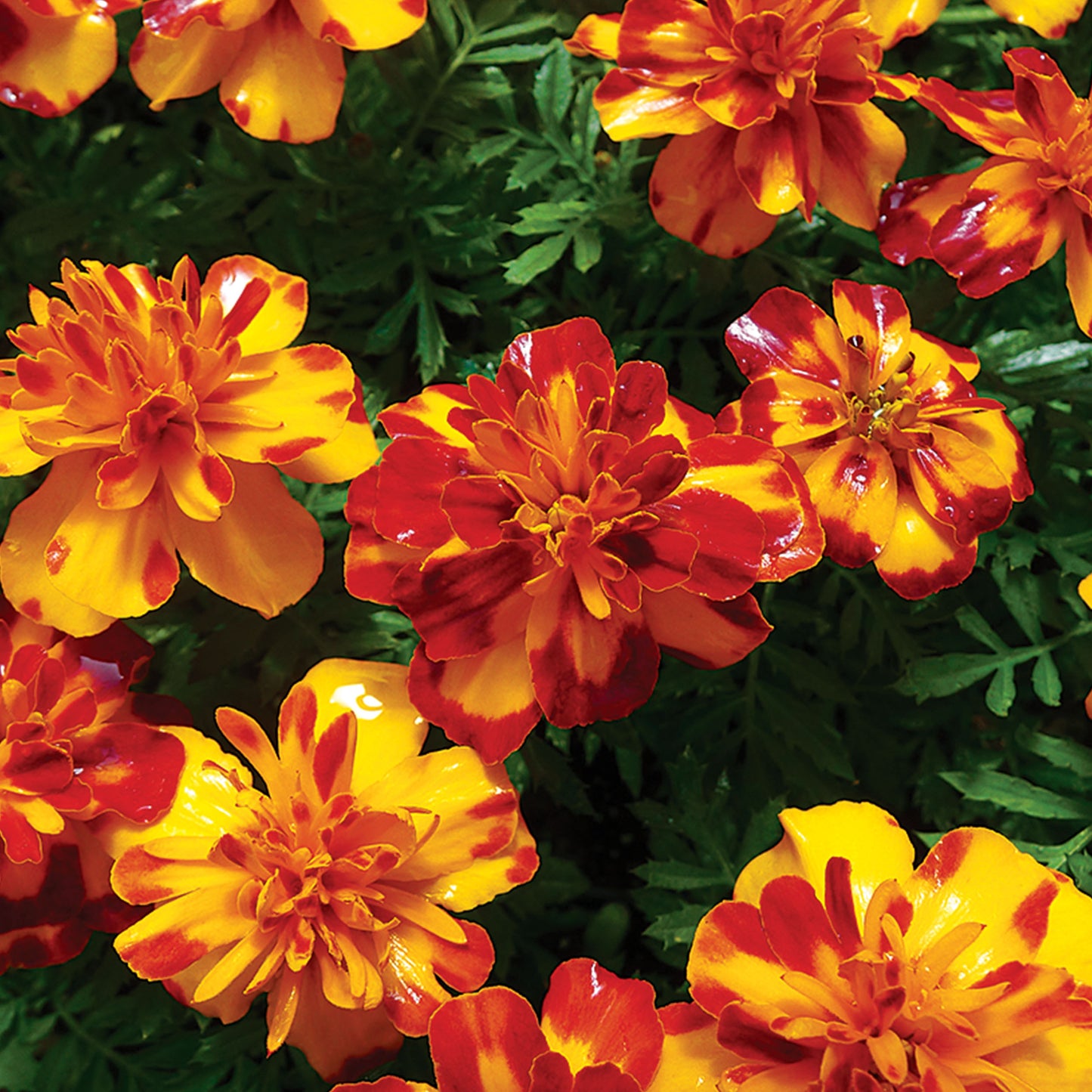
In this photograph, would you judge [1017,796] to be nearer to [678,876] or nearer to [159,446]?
[678,876]

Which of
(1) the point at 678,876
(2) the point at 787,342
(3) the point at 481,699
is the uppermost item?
(2) the point at 787,342

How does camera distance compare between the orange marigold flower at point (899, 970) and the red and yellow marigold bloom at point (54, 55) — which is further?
the red and yellow marigold bloom at point (54, 55)

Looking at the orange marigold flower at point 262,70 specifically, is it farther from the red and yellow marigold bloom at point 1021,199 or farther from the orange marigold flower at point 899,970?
the orange marigold flower at point 899,970

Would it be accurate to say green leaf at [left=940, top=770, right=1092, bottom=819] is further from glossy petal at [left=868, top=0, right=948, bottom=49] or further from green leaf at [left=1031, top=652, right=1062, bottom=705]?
glossy petal at [left=868, top=0, right=948, bottom=49]

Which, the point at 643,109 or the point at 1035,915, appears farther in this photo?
the point at 643,109

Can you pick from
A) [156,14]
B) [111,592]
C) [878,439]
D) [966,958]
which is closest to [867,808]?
[966,958]

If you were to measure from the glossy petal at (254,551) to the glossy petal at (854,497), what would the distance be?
0.99 feet

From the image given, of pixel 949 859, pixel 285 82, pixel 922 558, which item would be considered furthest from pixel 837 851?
pixel 285 82

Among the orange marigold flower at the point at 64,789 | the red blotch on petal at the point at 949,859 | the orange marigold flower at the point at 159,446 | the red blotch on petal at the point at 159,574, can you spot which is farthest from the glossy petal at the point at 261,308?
the red blotch on petal at the point at 949,859

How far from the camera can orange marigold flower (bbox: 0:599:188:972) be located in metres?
0.63

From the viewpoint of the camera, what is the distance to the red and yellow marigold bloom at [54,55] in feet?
2.50

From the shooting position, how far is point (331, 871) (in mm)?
590

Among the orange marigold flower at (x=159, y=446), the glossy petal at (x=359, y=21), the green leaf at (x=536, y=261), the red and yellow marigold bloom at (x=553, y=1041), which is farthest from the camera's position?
the green leaf at (x=536, y=261)

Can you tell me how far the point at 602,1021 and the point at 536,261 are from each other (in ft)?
1.81
